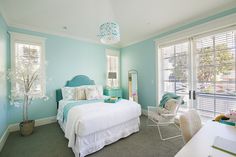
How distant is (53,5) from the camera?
257 centimetres

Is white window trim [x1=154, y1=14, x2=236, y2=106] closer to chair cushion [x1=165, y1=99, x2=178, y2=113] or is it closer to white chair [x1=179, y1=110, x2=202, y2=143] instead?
chair cushion [x1=165, y1=99, x2=178, y2=113]

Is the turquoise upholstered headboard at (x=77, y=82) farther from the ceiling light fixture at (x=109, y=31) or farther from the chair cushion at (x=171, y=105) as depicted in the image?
the chair cushion at (x=171, y=105)

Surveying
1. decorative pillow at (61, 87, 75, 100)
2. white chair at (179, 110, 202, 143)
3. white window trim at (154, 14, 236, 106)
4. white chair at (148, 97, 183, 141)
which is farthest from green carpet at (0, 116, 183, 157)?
white window trim at (154, 14, 236, 106)

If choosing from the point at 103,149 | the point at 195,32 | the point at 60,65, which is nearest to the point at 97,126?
the point at 103,149

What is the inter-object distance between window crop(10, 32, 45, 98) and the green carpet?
44.2 inches

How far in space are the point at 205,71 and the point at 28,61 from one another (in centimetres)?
454

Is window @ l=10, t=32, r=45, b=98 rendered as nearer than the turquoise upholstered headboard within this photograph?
Yes

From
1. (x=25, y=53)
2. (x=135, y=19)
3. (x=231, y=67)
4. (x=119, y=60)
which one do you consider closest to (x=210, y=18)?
(x=231, y=67)

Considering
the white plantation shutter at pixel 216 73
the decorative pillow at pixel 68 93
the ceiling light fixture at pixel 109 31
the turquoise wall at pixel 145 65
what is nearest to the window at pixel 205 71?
the white plantation shutter at pixel 216 73

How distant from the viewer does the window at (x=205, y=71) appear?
7.96 ft

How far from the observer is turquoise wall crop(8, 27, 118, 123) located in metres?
3.27

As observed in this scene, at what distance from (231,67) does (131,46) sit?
10.1ft

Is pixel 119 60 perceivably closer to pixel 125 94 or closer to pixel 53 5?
pixel 125 94

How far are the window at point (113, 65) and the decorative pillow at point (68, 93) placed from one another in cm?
160
